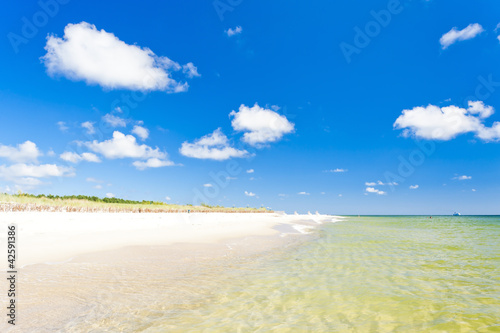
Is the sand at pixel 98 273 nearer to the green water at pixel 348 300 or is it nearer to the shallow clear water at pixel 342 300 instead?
the shallow clear water at pixel 342 300

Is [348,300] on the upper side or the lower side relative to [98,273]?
lower

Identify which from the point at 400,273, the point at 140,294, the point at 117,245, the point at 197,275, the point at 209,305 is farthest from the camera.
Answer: the point at 117,245

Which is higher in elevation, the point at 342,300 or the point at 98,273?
the point at 98,273

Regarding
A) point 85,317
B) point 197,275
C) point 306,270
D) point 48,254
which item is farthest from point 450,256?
point 48,254

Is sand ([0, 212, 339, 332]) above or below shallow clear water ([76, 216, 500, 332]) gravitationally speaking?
above

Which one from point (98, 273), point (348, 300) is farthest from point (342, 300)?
point (98, 273)

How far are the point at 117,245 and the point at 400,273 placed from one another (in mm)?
12644

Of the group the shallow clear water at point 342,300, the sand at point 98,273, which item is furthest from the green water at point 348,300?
the sand at point 98,273

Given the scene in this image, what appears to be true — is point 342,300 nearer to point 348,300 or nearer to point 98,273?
point 348,300

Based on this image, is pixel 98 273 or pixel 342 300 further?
pixel 98 273

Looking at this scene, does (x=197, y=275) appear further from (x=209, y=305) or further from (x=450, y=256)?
(x=450, y=256)

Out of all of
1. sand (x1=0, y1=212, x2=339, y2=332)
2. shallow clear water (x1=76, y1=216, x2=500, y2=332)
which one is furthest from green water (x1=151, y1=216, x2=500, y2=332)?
sand (x1=0, y1=212, x2=339, y2=332)

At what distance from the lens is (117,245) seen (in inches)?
518

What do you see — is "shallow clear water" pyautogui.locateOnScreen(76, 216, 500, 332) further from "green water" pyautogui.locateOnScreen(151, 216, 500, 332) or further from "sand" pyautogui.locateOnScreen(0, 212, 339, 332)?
"sand" pyautogui.locateOnScreen(0, 212, 339, 332)
